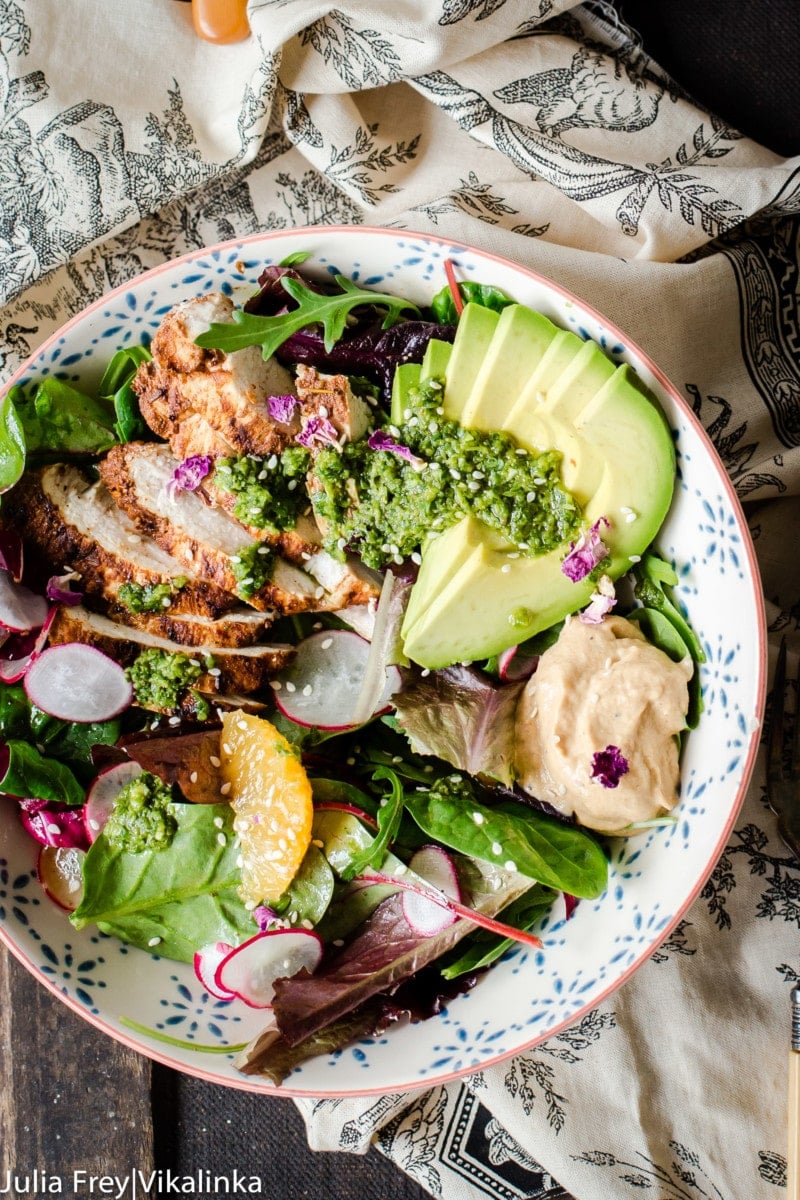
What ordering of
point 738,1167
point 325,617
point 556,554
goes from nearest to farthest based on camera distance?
point 556,554 → point 325,617 → point 738,1167

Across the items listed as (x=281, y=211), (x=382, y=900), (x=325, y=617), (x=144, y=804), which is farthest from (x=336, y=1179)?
(x=281, y=211)

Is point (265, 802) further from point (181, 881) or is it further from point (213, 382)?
point (213, 382)

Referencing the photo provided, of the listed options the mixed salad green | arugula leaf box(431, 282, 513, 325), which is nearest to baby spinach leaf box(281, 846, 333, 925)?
the mixed salad green

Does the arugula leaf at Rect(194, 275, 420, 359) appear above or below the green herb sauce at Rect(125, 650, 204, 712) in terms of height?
above

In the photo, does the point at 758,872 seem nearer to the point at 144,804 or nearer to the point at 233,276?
the point at 144,804

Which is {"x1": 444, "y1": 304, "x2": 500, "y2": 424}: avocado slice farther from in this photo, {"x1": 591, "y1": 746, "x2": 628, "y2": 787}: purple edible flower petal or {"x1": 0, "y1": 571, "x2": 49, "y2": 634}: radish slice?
{"x1": 0, "y1": 571, "x2": 49, "y2": 634}: radish slice

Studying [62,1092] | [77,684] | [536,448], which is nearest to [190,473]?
[77,684]
